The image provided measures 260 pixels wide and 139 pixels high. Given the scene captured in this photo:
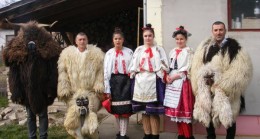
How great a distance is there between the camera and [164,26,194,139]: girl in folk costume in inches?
183

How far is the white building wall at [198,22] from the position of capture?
5.43m

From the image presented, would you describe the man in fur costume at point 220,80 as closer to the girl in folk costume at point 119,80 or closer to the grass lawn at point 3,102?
the girl in folk costume at point 119,80

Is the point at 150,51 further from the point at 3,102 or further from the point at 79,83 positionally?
the point at 3,102

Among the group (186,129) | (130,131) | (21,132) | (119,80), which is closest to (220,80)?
(186,129)

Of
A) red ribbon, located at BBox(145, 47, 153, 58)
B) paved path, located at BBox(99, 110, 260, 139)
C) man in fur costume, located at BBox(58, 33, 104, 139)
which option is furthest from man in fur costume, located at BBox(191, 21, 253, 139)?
man in fur costume, located at BBox(58, 33, 104, 139)

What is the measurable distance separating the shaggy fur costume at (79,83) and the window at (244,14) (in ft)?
7.38

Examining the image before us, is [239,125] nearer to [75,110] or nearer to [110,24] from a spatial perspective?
[75,110]

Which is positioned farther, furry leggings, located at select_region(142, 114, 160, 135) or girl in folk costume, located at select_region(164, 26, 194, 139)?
furry leggings, located at select_region(142, 114, 160, 135)

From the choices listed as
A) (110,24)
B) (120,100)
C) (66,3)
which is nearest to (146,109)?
(120,100)

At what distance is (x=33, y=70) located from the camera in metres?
4.73

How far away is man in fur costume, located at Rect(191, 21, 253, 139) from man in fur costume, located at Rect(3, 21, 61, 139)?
200cm

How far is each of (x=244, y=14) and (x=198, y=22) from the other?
720 millimetres

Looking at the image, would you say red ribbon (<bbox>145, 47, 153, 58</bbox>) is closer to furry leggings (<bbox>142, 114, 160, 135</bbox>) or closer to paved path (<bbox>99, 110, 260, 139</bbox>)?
furry leggings (<bbox>142, 114, 160, 135</bbox>)

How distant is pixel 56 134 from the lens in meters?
5.94
